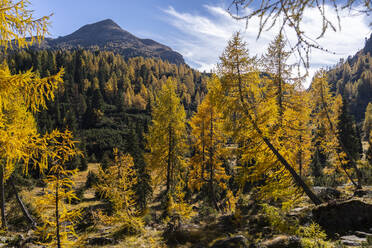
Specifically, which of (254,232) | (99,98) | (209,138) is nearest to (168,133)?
(209,138)

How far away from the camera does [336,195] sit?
32.9 feet

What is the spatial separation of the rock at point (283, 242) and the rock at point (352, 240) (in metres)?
→ 1.01

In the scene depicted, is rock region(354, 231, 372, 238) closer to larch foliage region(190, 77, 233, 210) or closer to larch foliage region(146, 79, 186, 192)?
larch foliage region(190, 77, 233, 210)

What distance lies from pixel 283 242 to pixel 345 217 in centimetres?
212

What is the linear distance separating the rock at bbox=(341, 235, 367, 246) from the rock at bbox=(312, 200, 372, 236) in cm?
40

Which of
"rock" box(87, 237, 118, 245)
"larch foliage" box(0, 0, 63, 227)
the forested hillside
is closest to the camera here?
"larch foliage" box(0, 0, 63, 227)

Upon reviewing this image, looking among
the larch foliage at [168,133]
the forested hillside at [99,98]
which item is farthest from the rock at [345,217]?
the forested hillside at [99,98]

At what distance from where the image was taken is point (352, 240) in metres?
4.57

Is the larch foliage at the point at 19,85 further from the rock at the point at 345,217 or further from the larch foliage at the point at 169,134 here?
the larch foliage at the point at 169,134

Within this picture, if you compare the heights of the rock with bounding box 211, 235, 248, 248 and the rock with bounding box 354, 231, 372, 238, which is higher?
the rock with bounding box 354, 231, 372, 238

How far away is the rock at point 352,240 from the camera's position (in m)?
4.34

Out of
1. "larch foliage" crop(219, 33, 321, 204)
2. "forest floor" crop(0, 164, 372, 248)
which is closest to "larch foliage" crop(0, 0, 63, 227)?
"forest floor" crop(0, 164, 372, 248)

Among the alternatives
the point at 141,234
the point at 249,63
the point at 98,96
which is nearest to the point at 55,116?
the point at 98,96

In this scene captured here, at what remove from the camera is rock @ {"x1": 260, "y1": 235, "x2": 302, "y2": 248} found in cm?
465
